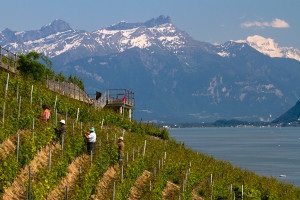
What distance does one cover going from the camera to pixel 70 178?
2877 cm

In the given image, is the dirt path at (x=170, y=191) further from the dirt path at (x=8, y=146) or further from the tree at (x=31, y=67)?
the tree at (x=31, y=67)

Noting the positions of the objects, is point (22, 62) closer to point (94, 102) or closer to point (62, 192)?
point (94, 102)

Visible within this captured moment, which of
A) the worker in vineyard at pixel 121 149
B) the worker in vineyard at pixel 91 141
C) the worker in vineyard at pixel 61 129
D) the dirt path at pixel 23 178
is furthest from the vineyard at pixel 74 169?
the worker in vineyard at pixel 121 149

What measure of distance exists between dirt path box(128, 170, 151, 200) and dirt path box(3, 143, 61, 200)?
213 inches

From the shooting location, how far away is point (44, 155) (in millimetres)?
29781

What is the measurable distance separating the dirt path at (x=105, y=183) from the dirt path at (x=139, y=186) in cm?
144

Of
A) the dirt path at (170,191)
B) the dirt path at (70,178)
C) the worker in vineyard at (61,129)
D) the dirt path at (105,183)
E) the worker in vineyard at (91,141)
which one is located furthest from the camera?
the dirt path at (170,191)

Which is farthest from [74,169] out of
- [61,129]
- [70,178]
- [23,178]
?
[23,178]

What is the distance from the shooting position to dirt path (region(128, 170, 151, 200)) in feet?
102

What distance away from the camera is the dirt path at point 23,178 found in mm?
24812

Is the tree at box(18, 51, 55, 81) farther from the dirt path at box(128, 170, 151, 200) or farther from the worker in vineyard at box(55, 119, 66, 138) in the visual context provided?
the dirt path at box(128, 170, 151, 200)

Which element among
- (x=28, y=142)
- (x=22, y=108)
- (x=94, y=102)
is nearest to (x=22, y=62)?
(x=94, y=102)

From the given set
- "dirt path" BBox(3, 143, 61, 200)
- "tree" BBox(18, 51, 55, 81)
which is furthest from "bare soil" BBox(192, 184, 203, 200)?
"tree" BBox(18, 51, 55, 81)

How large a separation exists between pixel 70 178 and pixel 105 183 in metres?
2.32
